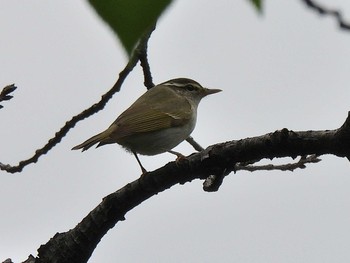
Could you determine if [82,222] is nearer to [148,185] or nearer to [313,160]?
[148,185]

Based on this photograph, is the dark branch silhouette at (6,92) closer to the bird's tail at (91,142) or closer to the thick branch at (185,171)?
the thick branch at (185,171)

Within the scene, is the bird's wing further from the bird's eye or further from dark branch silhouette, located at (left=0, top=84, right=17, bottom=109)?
dark branch silhouette, located at (left=0, top=84, right=17, bottom=109)

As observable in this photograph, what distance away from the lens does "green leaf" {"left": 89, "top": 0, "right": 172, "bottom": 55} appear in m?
0.52

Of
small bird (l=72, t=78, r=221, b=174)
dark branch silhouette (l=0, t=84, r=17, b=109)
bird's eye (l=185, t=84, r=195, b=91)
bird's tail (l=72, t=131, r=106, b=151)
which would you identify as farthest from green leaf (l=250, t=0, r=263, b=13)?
bird's eye (l=185, t=84, r=195, b=91)

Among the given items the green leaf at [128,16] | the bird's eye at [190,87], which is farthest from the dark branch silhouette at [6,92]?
the bird's eye at [190,87]

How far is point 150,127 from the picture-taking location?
645cm

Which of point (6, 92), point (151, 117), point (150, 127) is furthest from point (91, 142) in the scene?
point (6, 92)

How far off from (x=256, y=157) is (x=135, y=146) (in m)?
3.20

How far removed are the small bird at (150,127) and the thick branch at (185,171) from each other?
164cm

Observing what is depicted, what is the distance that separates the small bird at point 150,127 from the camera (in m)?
6.12

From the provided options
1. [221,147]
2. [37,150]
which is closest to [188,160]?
[221,147]

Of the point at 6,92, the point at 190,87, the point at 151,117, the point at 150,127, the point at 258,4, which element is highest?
the point at 190,87

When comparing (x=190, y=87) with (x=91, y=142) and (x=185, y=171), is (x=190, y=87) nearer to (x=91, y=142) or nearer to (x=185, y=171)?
(x=91, y=142)

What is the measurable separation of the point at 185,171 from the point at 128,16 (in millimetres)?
3027
